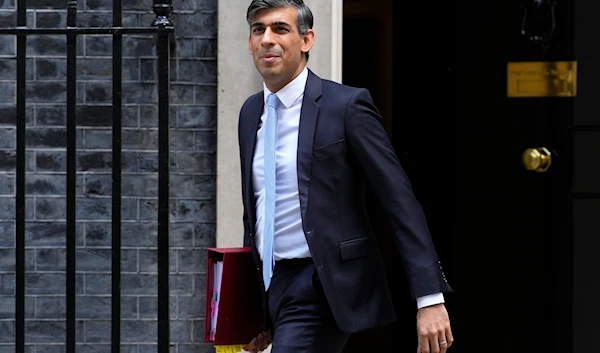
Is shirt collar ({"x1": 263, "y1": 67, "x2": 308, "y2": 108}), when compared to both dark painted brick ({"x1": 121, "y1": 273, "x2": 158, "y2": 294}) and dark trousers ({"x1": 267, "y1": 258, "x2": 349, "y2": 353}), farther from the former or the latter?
dark painted brick ({"x1": 121, "y1": 273, "x2": 158, "y2": 294})

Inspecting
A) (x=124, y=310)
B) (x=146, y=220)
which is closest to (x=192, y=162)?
(x=146, y=220)

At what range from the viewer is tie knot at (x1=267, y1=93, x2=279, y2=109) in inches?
149

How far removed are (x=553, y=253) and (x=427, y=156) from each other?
2.60 feet

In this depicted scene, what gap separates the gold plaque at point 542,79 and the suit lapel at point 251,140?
2.29m

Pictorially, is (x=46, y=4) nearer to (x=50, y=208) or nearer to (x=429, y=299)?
(x=50, y=208)

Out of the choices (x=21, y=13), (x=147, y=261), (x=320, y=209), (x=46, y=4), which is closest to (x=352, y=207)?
(x=320, y=209)

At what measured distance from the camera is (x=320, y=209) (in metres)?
3.69

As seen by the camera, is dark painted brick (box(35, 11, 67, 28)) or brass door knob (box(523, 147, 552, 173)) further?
brass door knob (box(523, 147, 552, 173))

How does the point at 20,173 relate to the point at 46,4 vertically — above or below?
below

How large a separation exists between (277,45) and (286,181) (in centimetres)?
41

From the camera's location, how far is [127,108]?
17.6 ft

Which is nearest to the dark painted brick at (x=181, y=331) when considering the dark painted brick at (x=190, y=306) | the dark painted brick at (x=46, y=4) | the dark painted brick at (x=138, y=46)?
the dark painted brick at (x=190, y=306)

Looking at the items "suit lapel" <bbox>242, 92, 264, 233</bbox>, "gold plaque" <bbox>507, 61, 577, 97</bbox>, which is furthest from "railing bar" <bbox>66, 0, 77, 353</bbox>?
"gold plaque" <bbox>507, 61, 577, 97</bbox>

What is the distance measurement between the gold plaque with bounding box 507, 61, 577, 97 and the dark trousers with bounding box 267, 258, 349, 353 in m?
2.53
